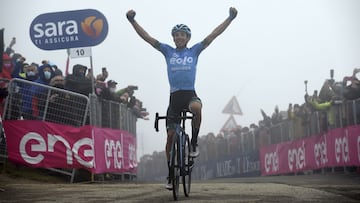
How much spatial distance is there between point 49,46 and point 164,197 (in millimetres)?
8434

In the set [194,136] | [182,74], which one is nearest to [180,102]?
[182,74]

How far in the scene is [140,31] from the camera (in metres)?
9.85

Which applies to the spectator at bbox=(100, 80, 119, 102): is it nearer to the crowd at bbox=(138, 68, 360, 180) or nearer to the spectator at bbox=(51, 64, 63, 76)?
the spectator at bbox=(51, 64, 63, 76)

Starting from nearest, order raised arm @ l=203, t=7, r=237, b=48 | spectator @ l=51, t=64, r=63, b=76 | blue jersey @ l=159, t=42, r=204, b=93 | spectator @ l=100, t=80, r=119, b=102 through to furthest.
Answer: blue jersey @ l=159, t=42, r=204, b=93
raised arm @ l=203, t=7, r=237, b=48
spectator @ l=51, t=64, r=63, b=76
spectator @ l=100, t=80, r=119, b=102

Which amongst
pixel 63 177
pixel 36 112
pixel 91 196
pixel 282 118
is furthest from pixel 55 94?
pixel 282 118

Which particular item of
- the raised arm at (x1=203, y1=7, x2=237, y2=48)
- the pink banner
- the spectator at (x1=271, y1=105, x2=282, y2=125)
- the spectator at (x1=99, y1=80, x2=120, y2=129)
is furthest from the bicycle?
the spectator at (x1=271, y1=105, x2=282, y2=125)

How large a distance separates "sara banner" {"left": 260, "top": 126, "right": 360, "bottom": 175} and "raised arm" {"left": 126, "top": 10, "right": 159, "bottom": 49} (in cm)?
856

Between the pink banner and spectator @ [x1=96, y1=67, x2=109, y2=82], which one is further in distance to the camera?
spectator @ [x1=96, y1=67, x2=109, y2=82]

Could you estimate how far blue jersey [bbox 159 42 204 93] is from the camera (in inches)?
371

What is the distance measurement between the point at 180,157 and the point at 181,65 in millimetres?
1295

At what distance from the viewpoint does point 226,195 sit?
9.33m

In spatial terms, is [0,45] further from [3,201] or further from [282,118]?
[282,118]

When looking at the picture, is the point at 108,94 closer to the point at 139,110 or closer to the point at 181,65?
the point at 139,110

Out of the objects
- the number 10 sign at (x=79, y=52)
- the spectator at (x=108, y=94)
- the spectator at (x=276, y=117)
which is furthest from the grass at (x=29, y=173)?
the spectator at (x=276, y=117)
